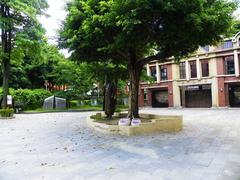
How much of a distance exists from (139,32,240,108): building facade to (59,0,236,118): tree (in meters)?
14.7

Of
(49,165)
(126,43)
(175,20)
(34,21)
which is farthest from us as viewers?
(34,21)

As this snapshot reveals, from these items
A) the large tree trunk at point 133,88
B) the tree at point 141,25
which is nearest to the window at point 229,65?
the tree at point 141,25

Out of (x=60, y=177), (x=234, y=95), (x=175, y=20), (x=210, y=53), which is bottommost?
(x=60, y=177)

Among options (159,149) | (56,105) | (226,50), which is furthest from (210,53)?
(159,149)

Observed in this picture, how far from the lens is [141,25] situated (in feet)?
24.7

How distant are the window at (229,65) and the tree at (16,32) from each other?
724 inches

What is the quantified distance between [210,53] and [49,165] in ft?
78.6

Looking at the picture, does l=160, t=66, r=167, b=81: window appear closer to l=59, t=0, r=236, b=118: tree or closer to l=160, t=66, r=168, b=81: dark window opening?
l=160, t=66, r=168, b=81: dark window opening

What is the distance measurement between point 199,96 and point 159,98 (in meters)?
5.20

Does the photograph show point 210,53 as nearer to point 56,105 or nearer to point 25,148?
point 56,105

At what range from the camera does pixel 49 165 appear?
5078 mm

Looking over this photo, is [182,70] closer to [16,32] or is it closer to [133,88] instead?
[16,32]

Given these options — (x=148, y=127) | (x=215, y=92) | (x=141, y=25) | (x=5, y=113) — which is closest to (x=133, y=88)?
(x=148, y=127)

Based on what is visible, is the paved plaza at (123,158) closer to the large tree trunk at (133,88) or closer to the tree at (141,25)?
the large tree trunk at (133,88)
